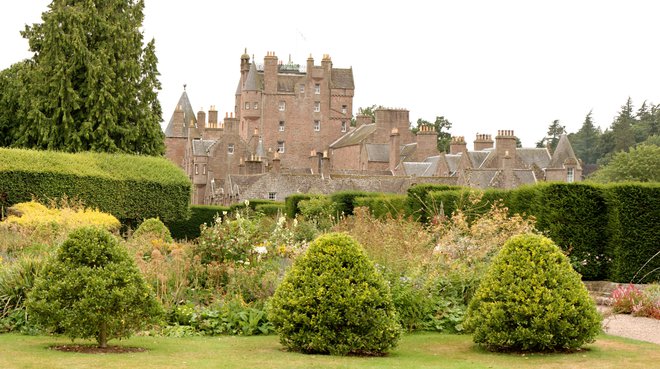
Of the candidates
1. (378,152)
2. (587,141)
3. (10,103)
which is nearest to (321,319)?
(10,103)

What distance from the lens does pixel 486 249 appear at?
48.1 ft

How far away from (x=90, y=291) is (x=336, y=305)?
273 cm

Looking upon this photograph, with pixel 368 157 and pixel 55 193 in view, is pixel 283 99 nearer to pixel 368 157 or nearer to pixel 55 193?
pixel 368 157

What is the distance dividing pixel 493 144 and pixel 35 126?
42326 mm

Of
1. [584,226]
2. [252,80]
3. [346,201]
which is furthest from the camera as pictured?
[252,80]

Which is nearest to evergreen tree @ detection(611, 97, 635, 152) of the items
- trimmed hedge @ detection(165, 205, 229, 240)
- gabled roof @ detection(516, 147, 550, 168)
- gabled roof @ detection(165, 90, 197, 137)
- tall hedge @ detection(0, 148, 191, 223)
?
gabled roof @ detection(516, 147, 550, 168)

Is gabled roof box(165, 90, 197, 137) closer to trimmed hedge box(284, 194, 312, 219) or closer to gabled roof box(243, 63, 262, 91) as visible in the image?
gabled roof box(243, 63, 262, 91)

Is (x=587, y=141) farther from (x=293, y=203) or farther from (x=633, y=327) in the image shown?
(x=633, y=327)

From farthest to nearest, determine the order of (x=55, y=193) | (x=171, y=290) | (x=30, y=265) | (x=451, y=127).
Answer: (x=451, y=127)
(x=55, y=193)
(x=171, y=290)
(x=30, y=265)

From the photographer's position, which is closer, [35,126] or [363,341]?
[363,341]

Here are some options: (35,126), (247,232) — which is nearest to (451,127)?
(35,126)

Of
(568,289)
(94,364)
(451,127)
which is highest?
(451,127)

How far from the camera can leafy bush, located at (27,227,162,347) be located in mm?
10102

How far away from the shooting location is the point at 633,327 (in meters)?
14.0
